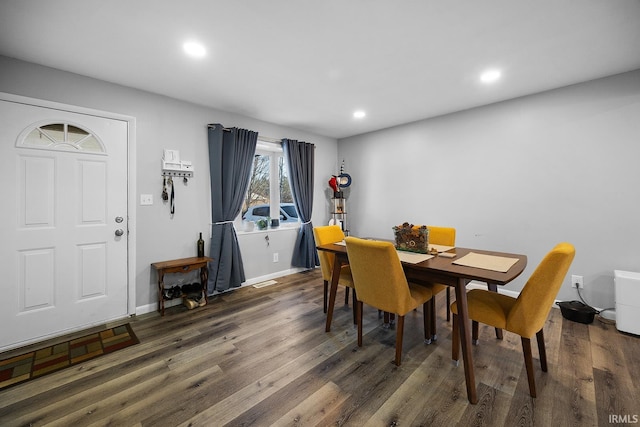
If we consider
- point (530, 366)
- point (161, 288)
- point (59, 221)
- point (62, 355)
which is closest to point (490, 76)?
point (530, 366)

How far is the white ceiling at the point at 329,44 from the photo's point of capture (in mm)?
1683

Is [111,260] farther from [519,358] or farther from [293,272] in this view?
[519,358]

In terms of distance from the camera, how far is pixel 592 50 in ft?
7.09

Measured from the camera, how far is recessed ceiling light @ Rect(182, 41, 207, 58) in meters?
2.02

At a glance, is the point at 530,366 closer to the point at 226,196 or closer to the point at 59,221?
the point at 226,196

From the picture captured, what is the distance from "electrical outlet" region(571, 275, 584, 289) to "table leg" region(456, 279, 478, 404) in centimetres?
212

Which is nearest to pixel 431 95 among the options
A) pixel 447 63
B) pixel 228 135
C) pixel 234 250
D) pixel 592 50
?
pixel 447 63

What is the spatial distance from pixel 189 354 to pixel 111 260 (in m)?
1.41

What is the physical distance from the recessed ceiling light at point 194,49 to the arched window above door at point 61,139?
134 cm

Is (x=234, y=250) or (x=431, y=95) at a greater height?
Result: (x=431, y=95)

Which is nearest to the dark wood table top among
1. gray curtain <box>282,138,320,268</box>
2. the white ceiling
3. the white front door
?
the white ceiling

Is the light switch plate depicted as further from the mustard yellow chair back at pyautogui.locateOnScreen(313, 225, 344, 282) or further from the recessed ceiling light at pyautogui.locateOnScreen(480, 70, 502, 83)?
the recessed ceiling light at pyautogui.locateOnScreen(480, 70, 502, 83)

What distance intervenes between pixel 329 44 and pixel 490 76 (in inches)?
67.4

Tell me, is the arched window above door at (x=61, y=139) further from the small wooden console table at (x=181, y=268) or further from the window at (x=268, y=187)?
the window at (x=268, y=187)
